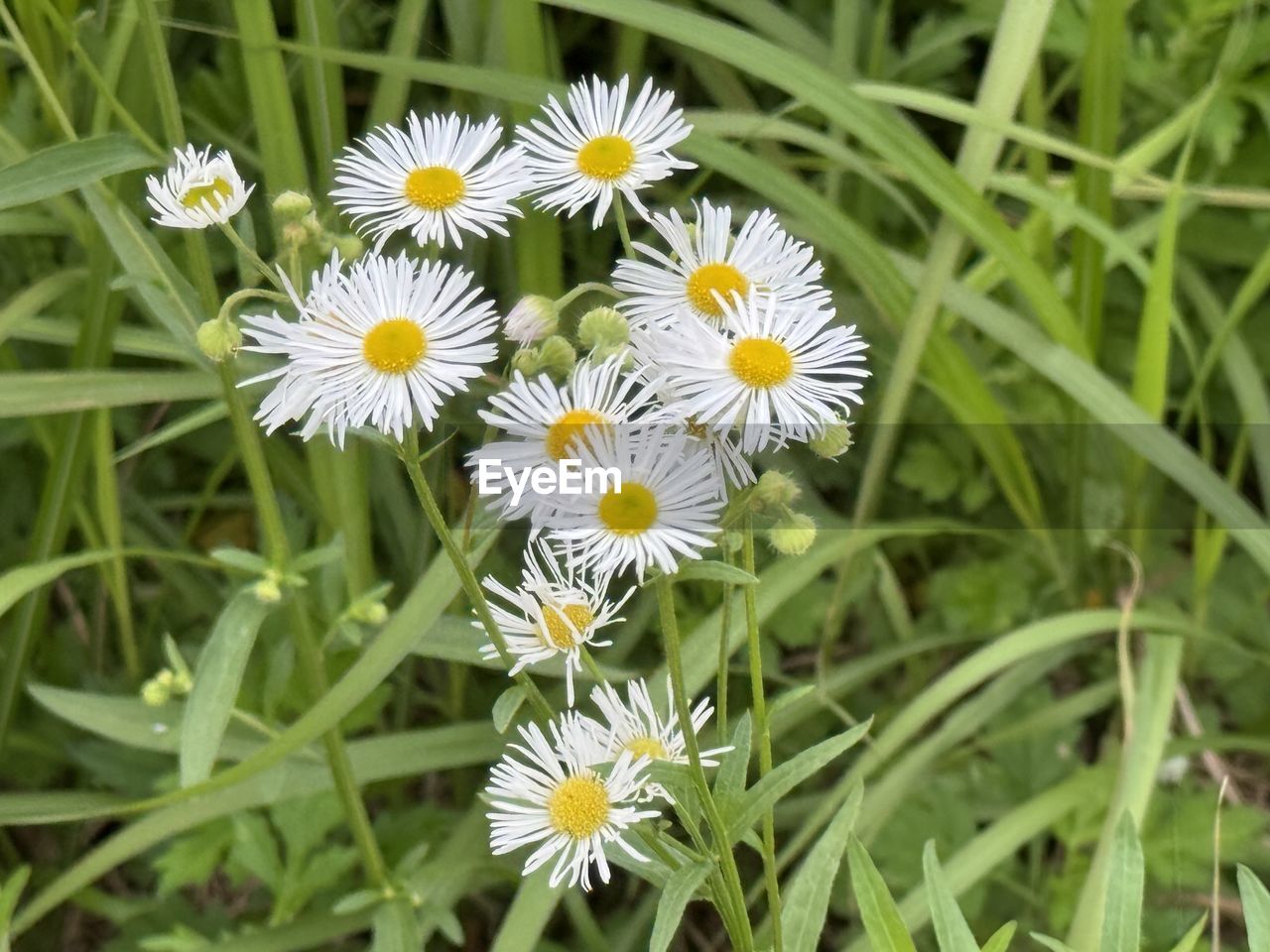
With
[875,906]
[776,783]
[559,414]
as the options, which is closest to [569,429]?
[559,414]

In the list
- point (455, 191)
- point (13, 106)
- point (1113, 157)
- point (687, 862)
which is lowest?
point (687, 862)

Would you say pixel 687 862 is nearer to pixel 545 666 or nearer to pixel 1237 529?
pixel 545 666

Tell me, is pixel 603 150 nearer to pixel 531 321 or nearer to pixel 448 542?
pixel 531 321

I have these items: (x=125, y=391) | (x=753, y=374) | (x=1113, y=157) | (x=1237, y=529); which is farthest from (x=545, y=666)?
(x=1113, y=157)

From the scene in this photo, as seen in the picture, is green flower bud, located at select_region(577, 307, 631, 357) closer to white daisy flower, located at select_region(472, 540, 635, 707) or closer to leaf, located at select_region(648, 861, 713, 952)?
white daisy flower, located at select_region(472, 540, 635, 707)

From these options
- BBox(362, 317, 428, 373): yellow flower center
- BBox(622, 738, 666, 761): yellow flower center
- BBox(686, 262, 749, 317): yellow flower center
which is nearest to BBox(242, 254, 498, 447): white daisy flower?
BBox(362, 317, 428, 373): yellow flower center
